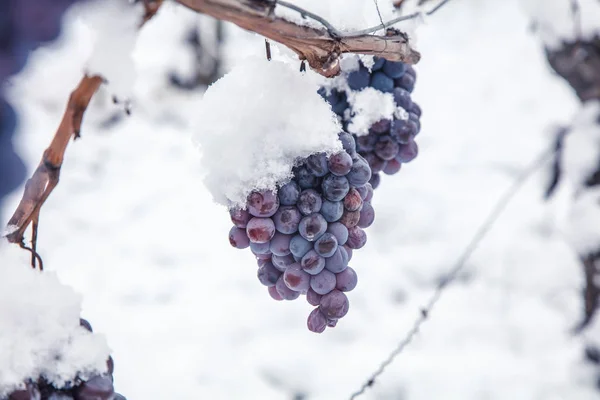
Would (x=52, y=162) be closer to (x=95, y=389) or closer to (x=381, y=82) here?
(x=95, y=389)

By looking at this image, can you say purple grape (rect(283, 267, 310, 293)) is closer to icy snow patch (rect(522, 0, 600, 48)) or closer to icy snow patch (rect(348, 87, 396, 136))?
icy snow patch (rect(348, 87, 396, 136))

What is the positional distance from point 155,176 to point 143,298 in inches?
39.1

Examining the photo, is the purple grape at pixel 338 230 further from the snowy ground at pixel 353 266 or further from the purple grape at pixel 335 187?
the snowy ground at pixel 353 266

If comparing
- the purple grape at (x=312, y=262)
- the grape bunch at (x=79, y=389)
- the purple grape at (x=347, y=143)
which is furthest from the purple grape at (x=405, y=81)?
the grape bunch at (x=79, y=389)

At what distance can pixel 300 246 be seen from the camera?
1.79 feet

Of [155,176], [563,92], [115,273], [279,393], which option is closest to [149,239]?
[115,273]

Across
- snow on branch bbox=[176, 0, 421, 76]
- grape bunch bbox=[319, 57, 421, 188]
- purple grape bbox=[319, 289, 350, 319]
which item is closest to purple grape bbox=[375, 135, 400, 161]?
grape bunch bbox=[319, 57, 421, 188]

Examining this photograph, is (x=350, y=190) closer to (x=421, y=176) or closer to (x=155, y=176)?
(x=421, y=176)

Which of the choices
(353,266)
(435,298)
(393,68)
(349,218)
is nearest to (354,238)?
(349,218)

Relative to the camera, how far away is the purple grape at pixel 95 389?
0.47 metres

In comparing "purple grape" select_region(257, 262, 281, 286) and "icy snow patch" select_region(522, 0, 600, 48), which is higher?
"icy snow patch" select_region(522, 0, 600, 48)

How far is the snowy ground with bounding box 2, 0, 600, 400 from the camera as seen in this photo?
62.7 inches

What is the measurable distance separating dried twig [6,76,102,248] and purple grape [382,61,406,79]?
365mm

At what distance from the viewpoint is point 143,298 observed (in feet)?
6.38
